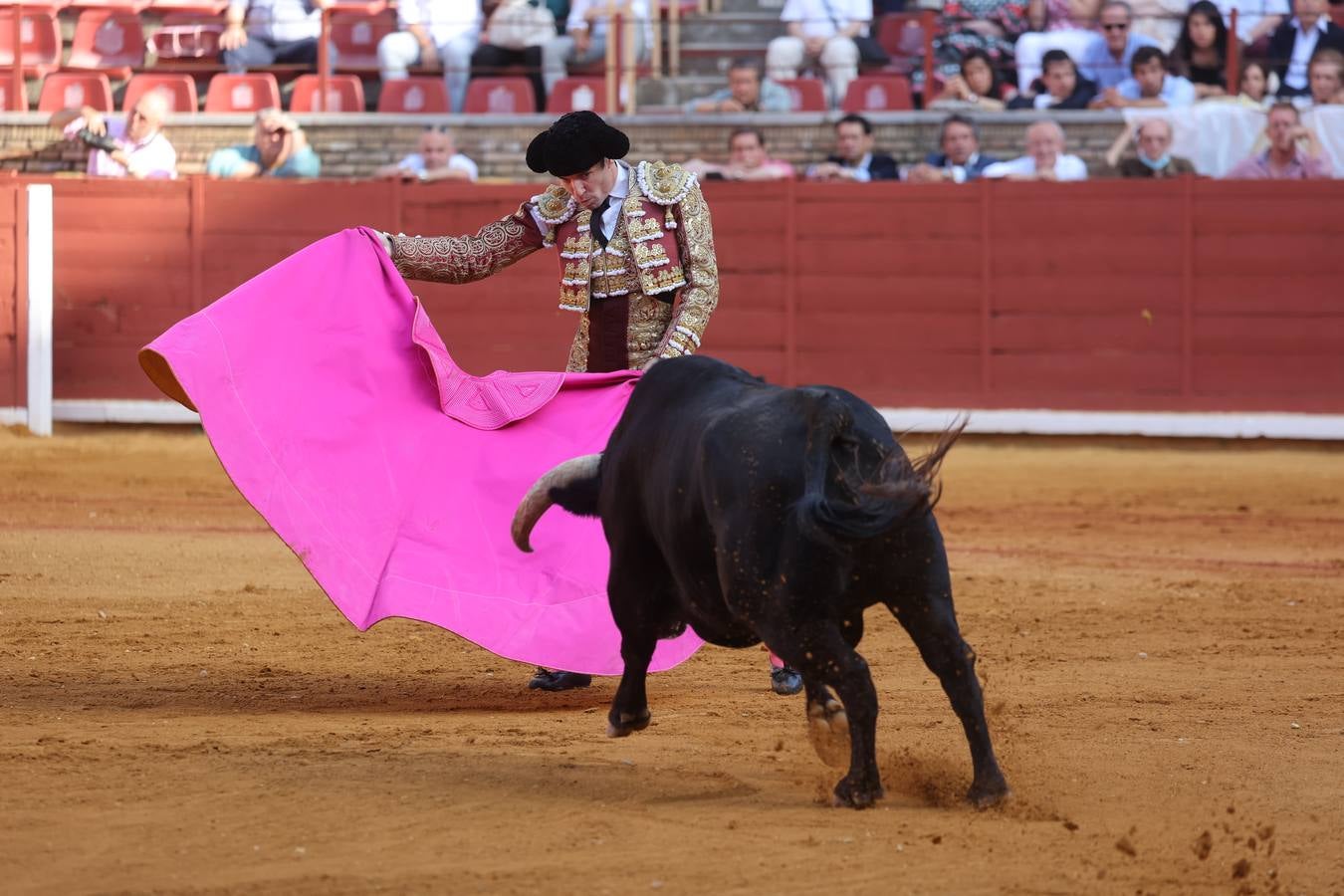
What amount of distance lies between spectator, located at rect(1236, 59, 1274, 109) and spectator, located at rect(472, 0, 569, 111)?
3835 millimetres

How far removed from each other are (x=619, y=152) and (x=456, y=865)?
1.73 metres

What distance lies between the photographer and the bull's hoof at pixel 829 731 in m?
2.90

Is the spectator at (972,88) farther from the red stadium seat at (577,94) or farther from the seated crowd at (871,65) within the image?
the red stadium seat at (577,94)

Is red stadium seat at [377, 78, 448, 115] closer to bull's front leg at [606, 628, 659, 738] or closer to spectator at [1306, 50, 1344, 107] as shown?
spectator at [1306, 50, 1344, 107]

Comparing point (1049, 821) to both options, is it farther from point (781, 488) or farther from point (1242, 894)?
point (781, 488)

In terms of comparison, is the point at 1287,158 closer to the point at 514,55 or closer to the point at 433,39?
the point at 514,55

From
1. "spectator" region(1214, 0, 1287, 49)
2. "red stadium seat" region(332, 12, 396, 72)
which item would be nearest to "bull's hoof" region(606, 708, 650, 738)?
"spectator" region(1214, 0, 1287, 49)

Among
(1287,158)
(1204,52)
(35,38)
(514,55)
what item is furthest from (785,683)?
(35,38)

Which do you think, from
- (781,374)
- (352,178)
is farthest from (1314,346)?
(352,178)

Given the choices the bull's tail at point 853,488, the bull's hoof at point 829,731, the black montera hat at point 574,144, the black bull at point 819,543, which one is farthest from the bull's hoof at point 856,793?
the black montera hat at point 574,144

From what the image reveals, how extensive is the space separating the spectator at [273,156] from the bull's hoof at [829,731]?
752cm

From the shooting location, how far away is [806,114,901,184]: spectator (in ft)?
30.6

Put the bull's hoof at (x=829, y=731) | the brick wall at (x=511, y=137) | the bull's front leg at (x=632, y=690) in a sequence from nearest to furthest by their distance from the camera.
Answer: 1. the bull's hoof at (x=829, y=731)
2. the bull's front leg at (x=632, y=690)
3. the brick wall at (x=511, y=137)

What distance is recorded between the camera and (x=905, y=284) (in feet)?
30.7
